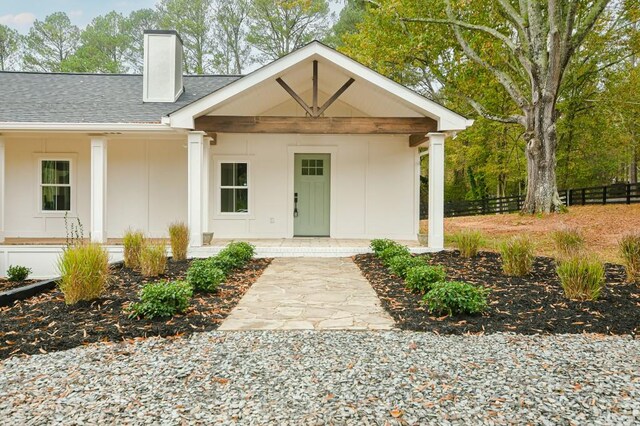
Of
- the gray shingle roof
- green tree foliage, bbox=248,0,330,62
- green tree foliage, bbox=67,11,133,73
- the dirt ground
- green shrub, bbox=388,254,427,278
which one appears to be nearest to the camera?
green shrub, bbox=388,254,427,278

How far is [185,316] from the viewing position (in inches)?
177

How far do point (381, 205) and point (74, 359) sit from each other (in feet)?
28.2

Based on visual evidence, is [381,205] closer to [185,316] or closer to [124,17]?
[185,316]

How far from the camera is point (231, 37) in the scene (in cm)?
2997

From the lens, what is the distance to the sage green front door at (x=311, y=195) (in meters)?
11.4

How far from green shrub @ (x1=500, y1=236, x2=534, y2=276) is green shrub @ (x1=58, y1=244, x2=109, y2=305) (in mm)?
5435

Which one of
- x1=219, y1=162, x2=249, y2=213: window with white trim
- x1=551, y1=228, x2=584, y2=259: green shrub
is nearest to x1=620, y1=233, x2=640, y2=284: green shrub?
x1=551, y1=228, x2=584, y2=259: green shrub

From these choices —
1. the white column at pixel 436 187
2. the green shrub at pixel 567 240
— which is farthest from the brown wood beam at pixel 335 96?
the green shrub at pixel 567 240

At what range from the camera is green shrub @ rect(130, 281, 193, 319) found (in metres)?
4.41

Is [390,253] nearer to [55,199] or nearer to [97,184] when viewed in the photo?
[97,184]

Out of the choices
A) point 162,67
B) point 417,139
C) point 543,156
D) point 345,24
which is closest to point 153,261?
point 417,139

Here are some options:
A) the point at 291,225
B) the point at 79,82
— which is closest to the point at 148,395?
the point at 291,225

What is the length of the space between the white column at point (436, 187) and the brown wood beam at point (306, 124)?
1.93 feet

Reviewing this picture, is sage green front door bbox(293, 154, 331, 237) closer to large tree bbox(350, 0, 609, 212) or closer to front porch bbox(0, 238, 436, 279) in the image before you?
front porch bbox(0, 238, 436, 279)
